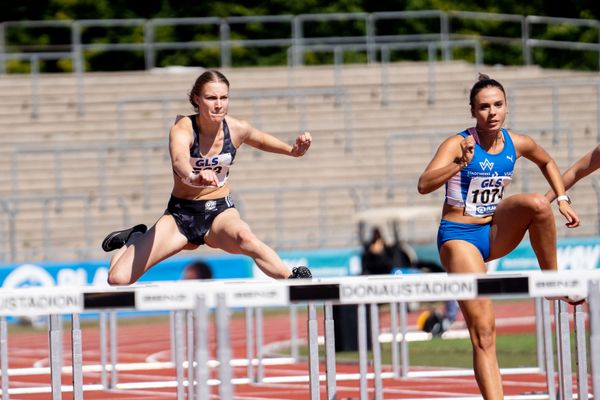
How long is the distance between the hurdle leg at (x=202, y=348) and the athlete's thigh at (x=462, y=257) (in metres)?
1.92

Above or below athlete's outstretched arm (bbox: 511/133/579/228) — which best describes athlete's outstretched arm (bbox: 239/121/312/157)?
above

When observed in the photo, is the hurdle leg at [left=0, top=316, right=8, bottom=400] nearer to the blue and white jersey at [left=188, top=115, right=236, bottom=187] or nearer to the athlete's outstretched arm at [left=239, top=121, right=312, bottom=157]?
the blue and white jersey at [left=188, top=115, right=236, bottom=187]

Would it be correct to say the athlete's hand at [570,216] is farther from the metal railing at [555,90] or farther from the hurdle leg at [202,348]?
the metal railing at [555,90]

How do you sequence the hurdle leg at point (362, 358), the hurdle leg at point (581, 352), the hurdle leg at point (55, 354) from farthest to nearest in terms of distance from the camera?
1. the hurdle leg at point (362, 358)
2. the hurdle leg at point (55, 354)
3. the hurdle leg at point (581, 352)

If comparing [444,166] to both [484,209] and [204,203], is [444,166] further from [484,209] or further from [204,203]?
[204,203]

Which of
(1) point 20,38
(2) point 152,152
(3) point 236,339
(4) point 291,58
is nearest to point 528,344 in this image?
(3) point 236,339

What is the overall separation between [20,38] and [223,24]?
9.06m

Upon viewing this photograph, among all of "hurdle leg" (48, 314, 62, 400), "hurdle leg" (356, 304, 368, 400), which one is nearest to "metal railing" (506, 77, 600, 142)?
"hurdle leg" (356, 304, 368, 400)

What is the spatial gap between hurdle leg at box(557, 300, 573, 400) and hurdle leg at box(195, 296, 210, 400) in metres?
2.36

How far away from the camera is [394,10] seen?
4025cm

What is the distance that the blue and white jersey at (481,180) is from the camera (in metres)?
8.12

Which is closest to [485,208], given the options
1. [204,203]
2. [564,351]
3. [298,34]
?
[564,351]

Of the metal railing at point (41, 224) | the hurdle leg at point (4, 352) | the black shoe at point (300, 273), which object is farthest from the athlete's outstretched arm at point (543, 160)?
the metal railing at point (41, 224)

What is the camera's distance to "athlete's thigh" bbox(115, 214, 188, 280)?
862cm
